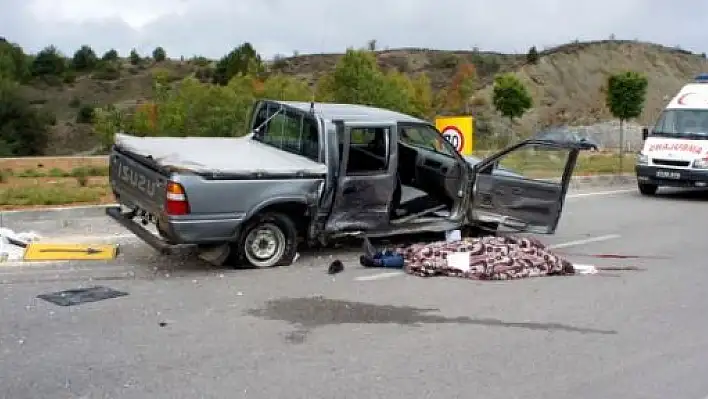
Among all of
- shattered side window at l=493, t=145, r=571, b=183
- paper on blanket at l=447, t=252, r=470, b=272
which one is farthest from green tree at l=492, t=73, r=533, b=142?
paper on blanket at l=447, t=252, r=470, b=272

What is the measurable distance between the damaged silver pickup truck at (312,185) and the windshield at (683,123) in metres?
8.38

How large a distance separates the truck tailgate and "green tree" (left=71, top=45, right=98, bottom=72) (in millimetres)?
102357

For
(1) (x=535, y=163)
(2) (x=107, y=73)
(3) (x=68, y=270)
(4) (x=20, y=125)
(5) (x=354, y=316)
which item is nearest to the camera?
(5) (x=354, y=316)

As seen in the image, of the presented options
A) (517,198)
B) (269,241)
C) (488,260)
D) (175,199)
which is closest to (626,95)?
(517,198)

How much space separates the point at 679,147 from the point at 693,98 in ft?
5.61

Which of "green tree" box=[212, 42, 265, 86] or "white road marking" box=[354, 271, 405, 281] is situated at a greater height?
"green tree" box=[212, 42, 265, 86]

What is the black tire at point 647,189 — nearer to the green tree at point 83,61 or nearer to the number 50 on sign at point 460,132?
the number 50 on sign at point 460,132

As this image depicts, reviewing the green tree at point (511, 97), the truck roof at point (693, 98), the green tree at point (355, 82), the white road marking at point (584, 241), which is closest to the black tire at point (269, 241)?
the white road marking at point (584, 241)

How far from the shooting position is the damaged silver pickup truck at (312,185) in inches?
336

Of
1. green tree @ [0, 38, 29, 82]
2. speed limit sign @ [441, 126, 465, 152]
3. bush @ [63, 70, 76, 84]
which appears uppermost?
green tree @ [0, 38, 29, 82]

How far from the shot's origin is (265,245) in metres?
9.21

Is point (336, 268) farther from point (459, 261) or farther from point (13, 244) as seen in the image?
point (13, 244)

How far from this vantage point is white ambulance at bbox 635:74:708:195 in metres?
17.1

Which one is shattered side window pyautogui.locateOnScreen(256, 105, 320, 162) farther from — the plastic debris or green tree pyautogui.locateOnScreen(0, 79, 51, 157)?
green tree pyautogui.locateOnScreen(0, 79, 51, 157)
